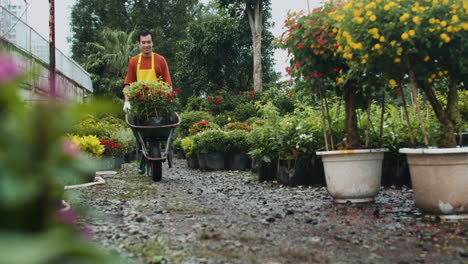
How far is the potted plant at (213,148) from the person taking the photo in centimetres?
805

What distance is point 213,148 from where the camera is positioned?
26.6ft

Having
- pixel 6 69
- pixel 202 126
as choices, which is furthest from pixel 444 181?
pixel 202 126

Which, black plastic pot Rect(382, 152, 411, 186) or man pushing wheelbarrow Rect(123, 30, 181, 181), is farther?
man pushing wheelbarrow Rect(123, 30, 181, 181)

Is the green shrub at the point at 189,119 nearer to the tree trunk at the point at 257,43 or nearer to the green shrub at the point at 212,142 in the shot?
the tree trunk at the point at 257,43

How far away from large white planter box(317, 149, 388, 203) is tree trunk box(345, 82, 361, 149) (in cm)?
25

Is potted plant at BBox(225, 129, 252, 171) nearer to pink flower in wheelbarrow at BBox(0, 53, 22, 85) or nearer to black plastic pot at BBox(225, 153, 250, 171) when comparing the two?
black plastic pot at BBox(225, 153, 250, 171)

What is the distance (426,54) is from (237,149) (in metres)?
5.21

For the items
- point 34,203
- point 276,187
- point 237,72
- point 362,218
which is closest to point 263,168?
point 276,187

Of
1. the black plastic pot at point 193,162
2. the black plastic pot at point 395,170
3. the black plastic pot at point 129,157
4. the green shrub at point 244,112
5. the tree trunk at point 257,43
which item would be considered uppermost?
the tree trunk at point 257,43

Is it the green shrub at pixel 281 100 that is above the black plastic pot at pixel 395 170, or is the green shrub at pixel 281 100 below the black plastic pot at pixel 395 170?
above

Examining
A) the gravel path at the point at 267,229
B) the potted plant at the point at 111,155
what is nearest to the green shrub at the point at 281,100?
the potted plant at the point at 111,155

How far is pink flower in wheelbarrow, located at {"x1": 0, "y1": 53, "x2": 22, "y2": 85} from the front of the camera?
27.7 inches

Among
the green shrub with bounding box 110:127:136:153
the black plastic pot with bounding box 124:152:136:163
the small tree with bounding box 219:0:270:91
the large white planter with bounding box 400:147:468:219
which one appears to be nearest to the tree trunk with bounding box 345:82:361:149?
the large white planter with bounding box 400:147:468:219

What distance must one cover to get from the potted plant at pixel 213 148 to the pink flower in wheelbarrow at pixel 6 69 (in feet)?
23.9
